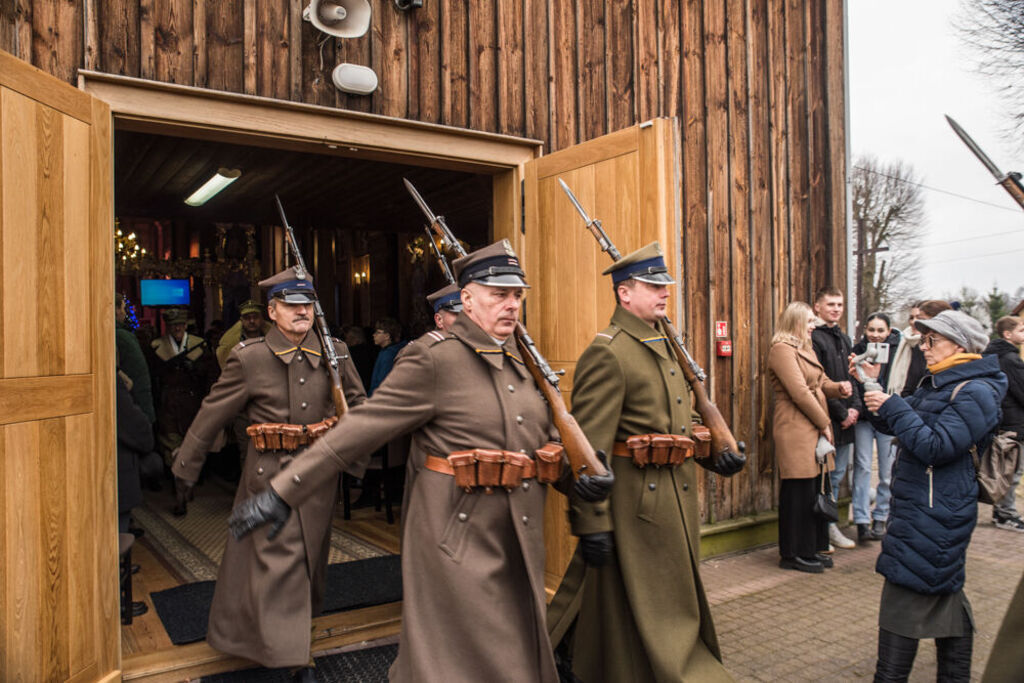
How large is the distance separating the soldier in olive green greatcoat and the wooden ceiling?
4.41 metres

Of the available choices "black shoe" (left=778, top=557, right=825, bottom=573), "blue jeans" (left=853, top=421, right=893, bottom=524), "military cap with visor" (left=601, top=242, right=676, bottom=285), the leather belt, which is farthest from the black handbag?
the leather belt

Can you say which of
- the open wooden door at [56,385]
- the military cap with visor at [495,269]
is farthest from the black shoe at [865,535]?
the open wooden door at [56,385]

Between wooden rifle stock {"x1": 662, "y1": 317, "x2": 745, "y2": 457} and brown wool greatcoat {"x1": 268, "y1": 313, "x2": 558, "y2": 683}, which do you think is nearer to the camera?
brown wool greatcoat {"x1": 268, "y1": 313, "x2": 558, "y2": 683}

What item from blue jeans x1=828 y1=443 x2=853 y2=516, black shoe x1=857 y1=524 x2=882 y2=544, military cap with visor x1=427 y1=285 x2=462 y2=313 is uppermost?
military cap with visor x1=427 y1=285 x2=462 y2=313

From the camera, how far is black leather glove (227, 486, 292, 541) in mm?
2705

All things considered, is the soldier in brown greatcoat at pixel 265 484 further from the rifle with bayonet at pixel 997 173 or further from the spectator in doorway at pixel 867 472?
the spectator in doorway at pixel 867 472

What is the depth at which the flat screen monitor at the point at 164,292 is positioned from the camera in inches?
475

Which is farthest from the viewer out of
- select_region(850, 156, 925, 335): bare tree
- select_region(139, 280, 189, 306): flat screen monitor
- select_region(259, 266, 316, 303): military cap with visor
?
select_region(850, 156, 925, 335): bare tree

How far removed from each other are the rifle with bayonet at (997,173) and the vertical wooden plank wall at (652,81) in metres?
2.34

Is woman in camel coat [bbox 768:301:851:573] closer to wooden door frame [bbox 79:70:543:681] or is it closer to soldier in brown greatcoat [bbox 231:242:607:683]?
wooden door frame [bbox 79:70:543:681]

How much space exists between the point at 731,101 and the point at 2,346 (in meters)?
5.57

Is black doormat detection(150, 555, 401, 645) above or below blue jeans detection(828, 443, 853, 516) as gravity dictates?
below

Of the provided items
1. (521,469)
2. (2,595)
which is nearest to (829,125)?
(521,469)

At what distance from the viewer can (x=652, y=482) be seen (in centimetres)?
358
